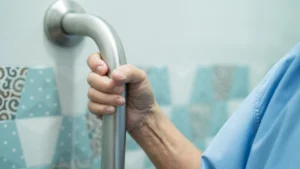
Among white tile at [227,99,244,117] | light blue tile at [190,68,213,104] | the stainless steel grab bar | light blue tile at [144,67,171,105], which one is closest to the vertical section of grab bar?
the stainless steel grab bar

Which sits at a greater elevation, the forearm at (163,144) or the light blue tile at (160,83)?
the light blue tile at (160,83)

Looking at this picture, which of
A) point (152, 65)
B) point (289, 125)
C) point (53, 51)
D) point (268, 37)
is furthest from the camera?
point (268, 37)

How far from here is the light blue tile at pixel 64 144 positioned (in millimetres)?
550

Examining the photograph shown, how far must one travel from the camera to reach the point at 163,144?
2.01 ft

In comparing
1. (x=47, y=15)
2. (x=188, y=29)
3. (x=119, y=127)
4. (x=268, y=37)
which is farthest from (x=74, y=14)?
(x=268, y=37)

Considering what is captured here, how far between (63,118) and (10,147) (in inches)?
3.7

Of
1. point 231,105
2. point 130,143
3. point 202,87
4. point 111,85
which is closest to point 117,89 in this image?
point 111,85

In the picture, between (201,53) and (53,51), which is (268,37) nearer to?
(201,53)

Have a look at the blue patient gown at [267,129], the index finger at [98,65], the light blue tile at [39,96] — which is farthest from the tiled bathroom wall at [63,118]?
the blue patient gown at [267,129]

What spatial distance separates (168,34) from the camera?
2.27ft

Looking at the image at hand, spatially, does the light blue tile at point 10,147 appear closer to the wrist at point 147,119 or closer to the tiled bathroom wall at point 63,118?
the tiled bathroom wall at point 63,118

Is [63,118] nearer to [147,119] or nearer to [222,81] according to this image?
[147,119]

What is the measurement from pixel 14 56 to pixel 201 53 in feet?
1.38

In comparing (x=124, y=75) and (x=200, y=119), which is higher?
(x=124, y=75)
